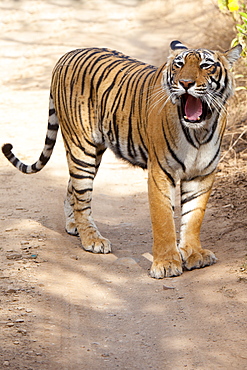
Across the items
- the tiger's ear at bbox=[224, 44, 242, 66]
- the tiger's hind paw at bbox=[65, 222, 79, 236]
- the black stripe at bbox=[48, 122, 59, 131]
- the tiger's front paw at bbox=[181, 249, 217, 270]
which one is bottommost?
the tiger's hind paw at bbox=[65, 222, 79, 236]

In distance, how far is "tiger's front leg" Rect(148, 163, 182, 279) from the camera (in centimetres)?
458

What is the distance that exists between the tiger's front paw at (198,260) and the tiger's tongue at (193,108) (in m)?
1.01

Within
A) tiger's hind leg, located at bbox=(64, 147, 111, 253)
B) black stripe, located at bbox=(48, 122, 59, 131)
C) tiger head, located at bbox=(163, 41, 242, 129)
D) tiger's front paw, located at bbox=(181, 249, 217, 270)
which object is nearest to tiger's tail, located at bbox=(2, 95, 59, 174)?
black stripe, located at bbox=(48, 122, 59, 131)

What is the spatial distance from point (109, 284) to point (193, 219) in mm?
768

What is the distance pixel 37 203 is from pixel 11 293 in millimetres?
2146

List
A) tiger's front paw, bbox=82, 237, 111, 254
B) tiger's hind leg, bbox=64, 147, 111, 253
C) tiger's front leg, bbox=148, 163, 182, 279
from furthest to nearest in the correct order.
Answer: tiger's hind leg, bbox=64, 147, 111, 253
tiger's front paw, bbox=82, 237, 111, 254
tiger's front leg, bbox=148, 163, 182, 279

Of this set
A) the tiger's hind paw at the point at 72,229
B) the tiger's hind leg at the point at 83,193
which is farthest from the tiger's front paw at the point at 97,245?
the tiger's hind paw at the point at 72,229

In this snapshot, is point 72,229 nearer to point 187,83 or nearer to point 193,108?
point 193,108

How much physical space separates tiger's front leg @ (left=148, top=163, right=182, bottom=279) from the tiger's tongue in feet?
1.55

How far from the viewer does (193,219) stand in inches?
188

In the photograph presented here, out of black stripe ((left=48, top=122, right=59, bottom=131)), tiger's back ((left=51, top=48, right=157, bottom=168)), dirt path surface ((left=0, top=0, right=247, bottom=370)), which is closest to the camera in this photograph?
dirt path surface ((left=0, top=0, right=247, bottom=370))

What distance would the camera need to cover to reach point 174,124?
14.9ft

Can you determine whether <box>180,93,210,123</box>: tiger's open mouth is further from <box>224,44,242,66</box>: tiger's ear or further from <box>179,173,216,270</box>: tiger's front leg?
<box>179,173,216,270</box>: tiger's front leg

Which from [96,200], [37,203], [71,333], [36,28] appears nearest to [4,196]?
[37,203]
